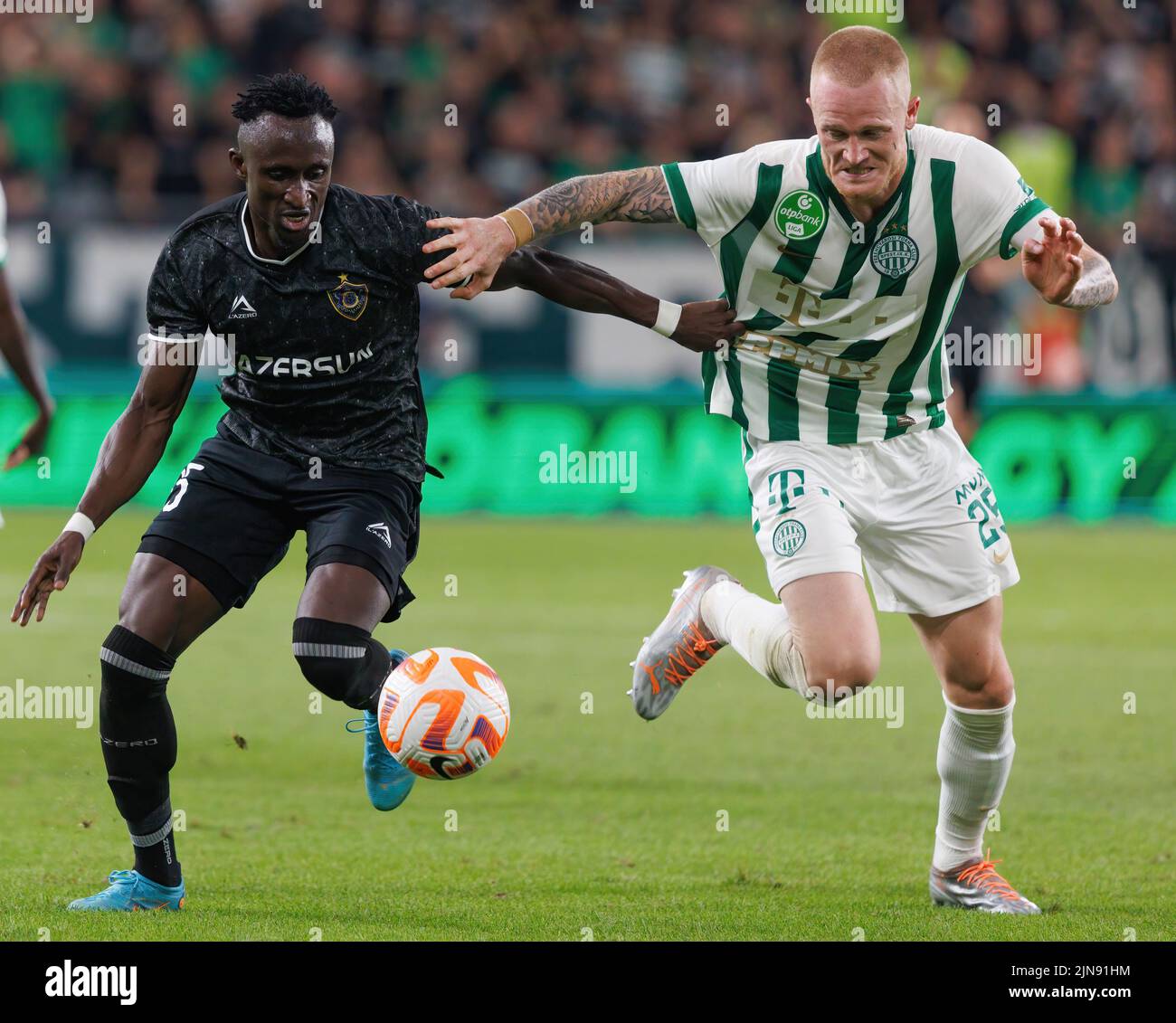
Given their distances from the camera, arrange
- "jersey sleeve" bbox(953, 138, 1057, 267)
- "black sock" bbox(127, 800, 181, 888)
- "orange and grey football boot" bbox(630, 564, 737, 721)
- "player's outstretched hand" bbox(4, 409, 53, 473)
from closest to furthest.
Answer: "black sock" bbox(127, 800, 181, 888)
"jersey sleeve" bbox(953, 138, 1057, 267)
"orange and grey football boot" bbox(630, 564, 737, 721)
"player's outstretched hand" bbox(4, 409, 53, 473)

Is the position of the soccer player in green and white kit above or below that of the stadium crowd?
below

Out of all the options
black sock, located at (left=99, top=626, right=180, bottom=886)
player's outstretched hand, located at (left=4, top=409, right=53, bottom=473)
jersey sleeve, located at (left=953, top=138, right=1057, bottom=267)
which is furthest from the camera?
player's outstretched hand, located at (left=4, top=409, right=53, bottom=473)

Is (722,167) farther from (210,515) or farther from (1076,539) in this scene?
(1076,539)

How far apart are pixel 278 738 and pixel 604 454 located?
24.3ft

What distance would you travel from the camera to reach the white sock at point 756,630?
201 inches

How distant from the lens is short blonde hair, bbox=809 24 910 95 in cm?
490

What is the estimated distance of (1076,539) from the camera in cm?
1377

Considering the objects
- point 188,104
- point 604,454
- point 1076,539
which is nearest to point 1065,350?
point 1076,539

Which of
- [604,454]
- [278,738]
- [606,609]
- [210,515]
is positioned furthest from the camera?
[604,454]

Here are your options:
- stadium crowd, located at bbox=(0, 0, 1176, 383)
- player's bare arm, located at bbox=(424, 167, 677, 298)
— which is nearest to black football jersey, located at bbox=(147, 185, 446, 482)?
player's bare arm, located at bbox=(424, 167, 677, 298)

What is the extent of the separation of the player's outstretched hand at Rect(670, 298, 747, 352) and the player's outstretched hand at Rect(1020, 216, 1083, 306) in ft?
3.24

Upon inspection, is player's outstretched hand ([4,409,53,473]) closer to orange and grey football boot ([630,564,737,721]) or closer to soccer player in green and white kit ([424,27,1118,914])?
soccer player in green and white kit ([424,27,1118,914])

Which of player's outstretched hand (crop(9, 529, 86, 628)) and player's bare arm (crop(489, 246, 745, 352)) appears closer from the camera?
player's outstretched hand (crop(9, 529, 86, 628))

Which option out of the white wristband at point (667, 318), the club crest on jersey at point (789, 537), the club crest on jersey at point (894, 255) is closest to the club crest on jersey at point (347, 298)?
the white wristband at point (667, 318)
